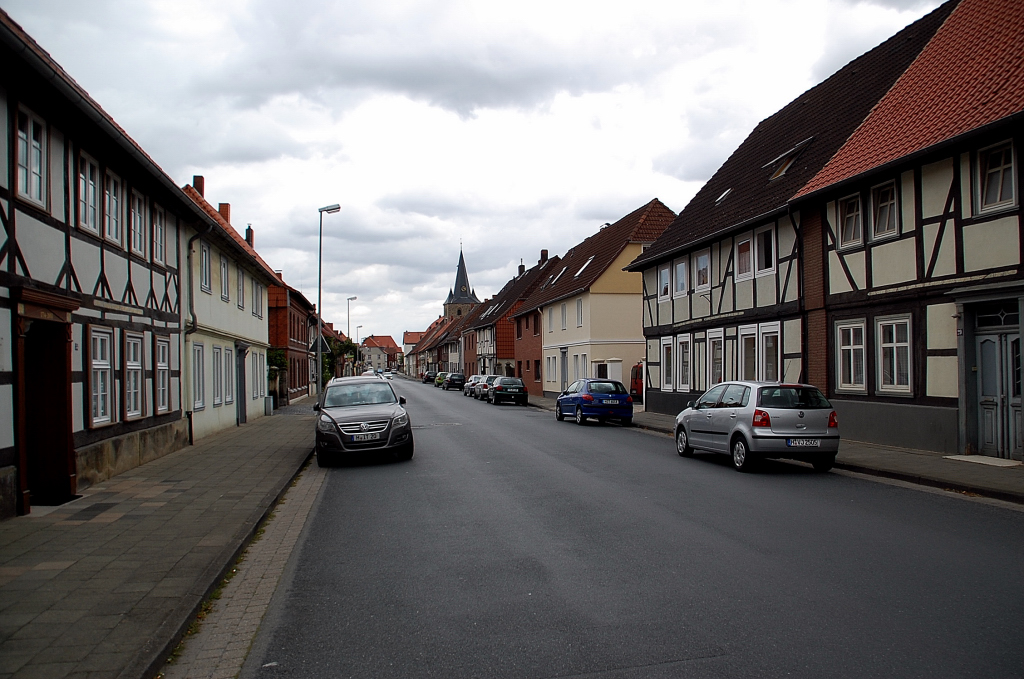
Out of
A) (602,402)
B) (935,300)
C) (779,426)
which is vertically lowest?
(602,402)

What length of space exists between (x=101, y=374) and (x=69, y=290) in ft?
5.89

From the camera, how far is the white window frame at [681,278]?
86.0 ft

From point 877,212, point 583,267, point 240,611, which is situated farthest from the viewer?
point 583,267

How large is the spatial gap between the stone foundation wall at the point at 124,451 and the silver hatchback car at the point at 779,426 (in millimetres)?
9718

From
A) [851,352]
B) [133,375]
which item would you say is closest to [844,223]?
[851,352]

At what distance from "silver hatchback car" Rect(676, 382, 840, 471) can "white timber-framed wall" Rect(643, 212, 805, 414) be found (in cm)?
648

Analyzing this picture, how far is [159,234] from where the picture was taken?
15734mm

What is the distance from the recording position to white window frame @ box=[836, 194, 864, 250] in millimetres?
16719

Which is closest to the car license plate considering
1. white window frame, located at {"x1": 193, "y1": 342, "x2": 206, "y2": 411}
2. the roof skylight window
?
white window frame, located at {"x1": 193, "y1": 342, "x2": 206, "y2": 411}

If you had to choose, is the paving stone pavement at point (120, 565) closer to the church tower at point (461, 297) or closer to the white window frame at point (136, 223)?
the white window frame at point (136, 223)

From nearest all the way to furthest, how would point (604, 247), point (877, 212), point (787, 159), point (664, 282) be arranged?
point (877, 212) → point (787, 159) → point (664, 282) → point (604, 247)

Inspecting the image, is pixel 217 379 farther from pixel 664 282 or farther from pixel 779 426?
pixel 664 282

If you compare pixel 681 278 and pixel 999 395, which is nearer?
pixel 999 395

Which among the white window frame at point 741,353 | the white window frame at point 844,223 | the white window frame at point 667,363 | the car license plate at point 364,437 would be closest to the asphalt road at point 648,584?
the car license plate at point 364,437
